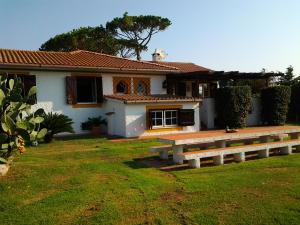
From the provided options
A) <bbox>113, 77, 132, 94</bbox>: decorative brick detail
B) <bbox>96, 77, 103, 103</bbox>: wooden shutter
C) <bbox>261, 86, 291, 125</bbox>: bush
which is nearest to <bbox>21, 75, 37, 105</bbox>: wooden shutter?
<bbox>96, 77, 103, 103</bbox>: wooden shutter

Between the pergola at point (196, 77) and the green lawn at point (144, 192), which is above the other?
the pergola at point (196, 77)

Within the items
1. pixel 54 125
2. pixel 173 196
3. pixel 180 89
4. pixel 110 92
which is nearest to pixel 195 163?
pixel 173 196

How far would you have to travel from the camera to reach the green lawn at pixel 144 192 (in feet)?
18.1

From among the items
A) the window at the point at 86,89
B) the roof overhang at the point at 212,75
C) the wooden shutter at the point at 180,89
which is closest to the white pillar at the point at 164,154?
the window at the point at 86,89

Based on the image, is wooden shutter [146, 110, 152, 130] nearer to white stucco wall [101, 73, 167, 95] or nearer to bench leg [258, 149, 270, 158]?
white stucco wall [101, 73, 167, 95]

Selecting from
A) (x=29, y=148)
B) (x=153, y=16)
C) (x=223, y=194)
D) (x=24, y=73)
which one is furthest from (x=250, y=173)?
(x=153, y=16)

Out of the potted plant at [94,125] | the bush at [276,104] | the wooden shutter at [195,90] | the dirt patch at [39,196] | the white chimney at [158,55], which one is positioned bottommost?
the dirt patch at [39,196]

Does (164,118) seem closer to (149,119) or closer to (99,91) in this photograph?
(149,119)

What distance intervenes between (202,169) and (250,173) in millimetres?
1279

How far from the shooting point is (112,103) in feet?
56.7

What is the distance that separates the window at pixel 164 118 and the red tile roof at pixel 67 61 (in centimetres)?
323

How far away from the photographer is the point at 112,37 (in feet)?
118

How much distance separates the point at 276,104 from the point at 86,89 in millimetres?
11400

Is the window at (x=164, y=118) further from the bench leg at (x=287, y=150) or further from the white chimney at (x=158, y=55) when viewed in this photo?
the white chimney at (x=158, y=55)
